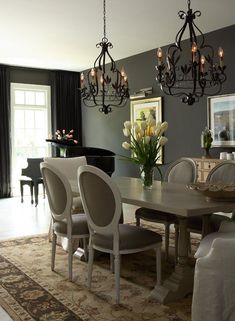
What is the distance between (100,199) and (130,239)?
37cm

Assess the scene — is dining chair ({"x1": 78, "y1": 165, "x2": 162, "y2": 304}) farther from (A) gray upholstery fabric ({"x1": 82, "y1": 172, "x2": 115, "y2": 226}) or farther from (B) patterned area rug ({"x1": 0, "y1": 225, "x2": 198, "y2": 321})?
(B) patterned area rug ({"x1": 0, "y1": 225, "x2": 198, "y2": 321})

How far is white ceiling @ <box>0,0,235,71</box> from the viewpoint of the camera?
5.02 metres

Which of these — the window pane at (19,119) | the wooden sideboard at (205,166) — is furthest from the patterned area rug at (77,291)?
the window pane at (19,119)

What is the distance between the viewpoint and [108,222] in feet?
9.75

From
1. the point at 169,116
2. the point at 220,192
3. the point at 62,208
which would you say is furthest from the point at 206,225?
the point at 169,116

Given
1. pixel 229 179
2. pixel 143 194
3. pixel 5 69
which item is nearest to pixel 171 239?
pixel 229 179

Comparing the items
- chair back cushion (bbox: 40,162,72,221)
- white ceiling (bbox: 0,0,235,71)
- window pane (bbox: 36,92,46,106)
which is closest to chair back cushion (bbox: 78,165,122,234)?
chair back cushion (bbox: 40,162,72,221)

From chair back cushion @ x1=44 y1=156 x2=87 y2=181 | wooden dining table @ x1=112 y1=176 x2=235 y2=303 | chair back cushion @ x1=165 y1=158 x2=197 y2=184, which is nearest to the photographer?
wooden dining table @ x1=112 y1=176 x2=235 y2=303

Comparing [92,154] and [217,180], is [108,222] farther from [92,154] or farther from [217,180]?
[92,154]

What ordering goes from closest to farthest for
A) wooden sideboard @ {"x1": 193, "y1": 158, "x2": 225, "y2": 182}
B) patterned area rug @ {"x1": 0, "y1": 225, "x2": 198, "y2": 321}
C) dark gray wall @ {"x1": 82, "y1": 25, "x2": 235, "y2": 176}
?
1. patterned area rug @ {"x1": 0, "y1": 225, "x2": 198, "y2": 321}
2. wooden sideboard @ {"x1": 193, "y1": 158, "x2": 225, "y2": 182}
3. dark gray wall @ {"x1": 82, "y1": 25, "x2": 235, "y2": 176}

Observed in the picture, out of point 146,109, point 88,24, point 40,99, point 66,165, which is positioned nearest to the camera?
point 66,165

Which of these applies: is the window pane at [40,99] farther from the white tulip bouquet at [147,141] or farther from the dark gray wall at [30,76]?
the white tulip bouquet at [147,141]

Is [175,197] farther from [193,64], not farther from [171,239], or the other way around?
[171,239]

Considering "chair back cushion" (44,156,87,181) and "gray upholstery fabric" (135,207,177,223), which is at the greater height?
"chair back cushion" (44,156,87,181)
